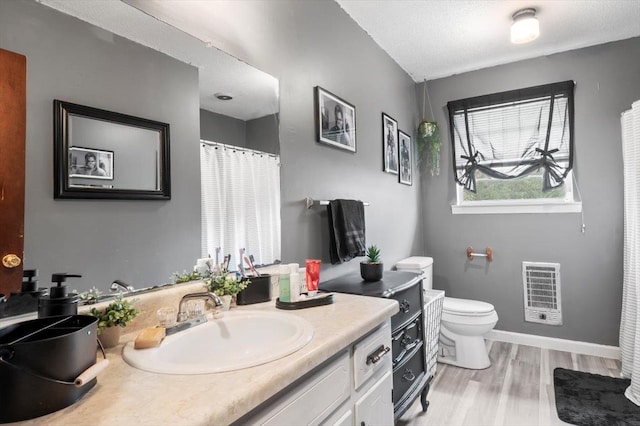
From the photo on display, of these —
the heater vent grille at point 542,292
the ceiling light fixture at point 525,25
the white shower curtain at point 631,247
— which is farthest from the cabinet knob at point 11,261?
the heater vent grille at point 542,292

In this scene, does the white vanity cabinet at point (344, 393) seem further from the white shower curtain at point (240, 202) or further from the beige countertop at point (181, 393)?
the white shower curtain at point (240, 202)

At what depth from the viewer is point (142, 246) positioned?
1047 millimetres

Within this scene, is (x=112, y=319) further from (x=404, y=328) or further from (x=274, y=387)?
(x=404, y=328)

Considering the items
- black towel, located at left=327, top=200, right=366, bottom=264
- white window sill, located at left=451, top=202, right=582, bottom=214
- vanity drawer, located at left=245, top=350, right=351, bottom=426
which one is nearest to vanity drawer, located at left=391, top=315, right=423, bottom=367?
black towel, located at left=327, top=200, right=366, bottom=264

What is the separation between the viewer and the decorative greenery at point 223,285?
3.91ft

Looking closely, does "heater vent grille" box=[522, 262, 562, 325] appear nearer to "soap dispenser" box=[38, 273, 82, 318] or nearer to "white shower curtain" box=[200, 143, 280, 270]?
"white shower curtain" box=[200, 143, 280, 270]

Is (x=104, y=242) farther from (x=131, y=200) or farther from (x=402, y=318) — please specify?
(x=402, y=318)

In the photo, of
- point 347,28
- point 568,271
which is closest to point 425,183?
point 568,271

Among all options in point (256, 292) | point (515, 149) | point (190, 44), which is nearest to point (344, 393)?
point (256, 292)

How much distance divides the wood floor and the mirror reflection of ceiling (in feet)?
6.21

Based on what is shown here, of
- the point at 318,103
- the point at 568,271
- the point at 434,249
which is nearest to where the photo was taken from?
the point at 318,103

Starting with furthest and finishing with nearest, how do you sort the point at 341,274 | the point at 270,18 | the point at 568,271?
the point at 568,271, the point at 341,274, the point at 270,18

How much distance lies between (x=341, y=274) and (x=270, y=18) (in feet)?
4.57

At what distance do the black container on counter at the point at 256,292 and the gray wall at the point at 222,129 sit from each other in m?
0.56
